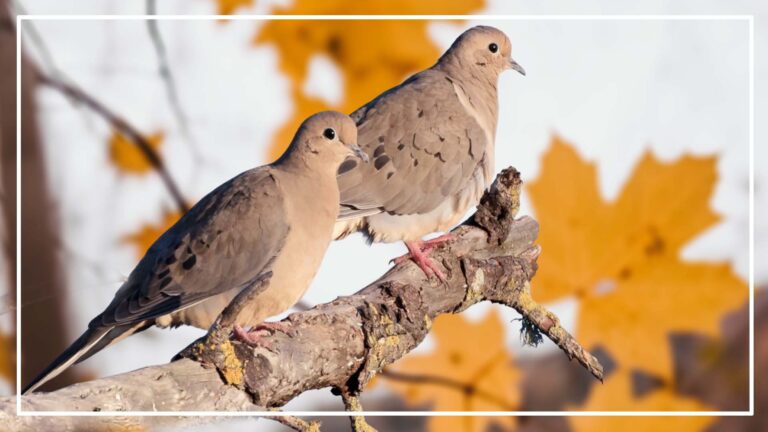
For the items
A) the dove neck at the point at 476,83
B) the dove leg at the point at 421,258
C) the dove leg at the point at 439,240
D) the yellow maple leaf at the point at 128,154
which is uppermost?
the dove neck at the point at 476,83

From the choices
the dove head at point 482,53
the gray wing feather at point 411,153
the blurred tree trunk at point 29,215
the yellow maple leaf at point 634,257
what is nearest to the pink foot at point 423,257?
the gray wing feather at point 411,153

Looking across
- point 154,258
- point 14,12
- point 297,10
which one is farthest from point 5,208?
point 297,10

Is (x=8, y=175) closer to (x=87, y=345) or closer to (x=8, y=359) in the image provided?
(x=8, y=359)

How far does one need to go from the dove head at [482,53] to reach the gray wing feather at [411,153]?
0.10 m

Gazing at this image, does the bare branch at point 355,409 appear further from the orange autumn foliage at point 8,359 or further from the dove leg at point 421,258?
the orange autumn foliage at point 8,359

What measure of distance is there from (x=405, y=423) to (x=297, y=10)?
1036 mm

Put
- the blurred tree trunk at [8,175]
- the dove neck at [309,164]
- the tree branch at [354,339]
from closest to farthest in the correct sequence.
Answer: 1. the tree branch at [354,339]
2. the dove neck at [309,164]
3. the blurred tree trunk at [8,175]

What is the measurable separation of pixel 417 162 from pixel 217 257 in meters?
0.57

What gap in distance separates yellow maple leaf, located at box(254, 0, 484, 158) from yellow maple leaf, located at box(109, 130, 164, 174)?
35 cm

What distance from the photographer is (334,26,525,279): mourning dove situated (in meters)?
2.36

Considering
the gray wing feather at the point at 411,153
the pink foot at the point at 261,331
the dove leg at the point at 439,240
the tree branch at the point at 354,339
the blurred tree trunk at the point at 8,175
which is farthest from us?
the blurred tree trunk at the point at 8,175

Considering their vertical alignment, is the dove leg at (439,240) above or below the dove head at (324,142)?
below

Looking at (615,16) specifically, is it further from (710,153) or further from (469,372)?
(469,372)

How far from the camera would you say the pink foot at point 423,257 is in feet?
7.96
